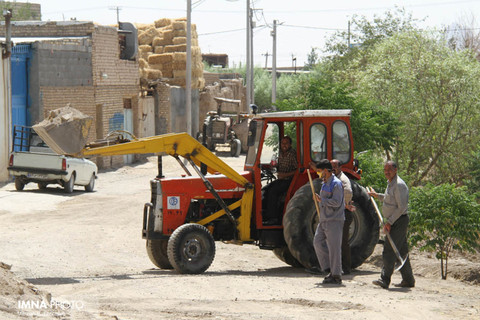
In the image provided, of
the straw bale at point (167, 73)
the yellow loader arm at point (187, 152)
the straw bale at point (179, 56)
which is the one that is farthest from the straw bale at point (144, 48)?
Answer: the yellow loader arm at point (187, 152)

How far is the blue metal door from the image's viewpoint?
25.9 metres

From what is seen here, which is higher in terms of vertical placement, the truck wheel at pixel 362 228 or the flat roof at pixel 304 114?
the flat roof at pixel 304 114

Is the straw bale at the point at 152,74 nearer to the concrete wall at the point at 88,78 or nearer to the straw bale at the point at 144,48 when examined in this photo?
the straw bale at the point at 144,48

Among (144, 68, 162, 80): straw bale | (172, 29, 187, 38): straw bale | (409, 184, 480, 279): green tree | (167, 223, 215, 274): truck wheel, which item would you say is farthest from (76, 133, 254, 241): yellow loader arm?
(172, 29, 187, 38): straw bale

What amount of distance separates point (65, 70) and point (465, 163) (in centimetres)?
1406

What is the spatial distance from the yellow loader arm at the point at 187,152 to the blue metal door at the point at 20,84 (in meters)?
15.3

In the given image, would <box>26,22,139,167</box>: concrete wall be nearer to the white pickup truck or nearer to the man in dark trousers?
the white pickup truck

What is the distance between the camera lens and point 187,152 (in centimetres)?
1141

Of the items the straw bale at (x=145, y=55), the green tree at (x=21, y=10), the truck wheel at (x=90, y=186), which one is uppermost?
the green tree at (x=21, y=10)

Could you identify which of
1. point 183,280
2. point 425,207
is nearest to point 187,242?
point 183,280

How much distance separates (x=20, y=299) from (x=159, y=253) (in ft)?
13.9

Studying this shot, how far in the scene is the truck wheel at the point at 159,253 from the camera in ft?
39.2

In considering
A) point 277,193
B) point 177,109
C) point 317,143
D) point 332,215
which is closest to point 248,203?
point 277,193

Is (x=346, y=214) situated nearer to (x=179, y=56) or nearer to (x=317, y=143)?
(x=317, y=143)
